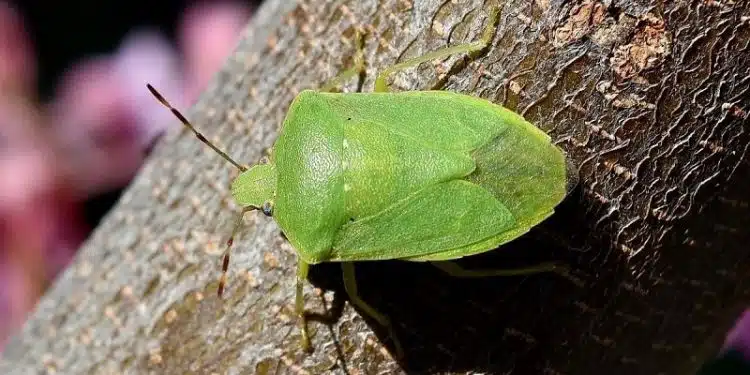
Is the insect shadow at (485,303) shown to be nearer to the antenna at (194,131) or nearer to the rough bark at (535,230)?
the rough bark at (535,230)

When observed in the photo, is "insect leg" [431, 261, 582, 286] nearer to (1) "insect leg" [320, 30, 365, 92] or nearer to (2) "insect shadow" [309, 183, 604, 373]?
(2) "insect shadow" [309, 183, 604, 373]

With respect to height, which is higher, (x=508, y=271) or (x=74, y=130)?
(x=508, y=271)

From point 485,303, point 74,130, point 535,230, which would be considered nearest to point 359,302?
point 485,303

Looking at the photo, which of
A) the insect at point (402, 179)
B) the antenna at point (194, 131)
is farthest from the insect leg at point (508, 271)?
the antenna at point (194, 131)

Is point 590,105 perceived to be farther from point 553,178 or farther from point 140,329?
point 140,329

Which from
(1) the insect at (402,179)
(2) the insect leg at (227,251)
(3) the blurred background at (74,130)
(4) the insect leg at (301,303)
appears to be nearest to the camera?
(1) the insect at (402,179)

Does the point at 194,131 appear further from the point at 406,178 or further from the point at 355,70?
the point at 406,178

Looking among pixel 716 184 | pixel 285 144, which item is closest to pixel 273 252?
pixel 285 144

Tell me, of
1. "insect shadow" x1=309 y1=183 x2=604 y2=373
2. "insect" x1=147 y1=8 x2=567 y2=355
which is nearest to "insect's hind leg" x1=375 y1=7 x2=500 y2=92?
"insect" x1=147 y1=8 x2=567 y2=355
